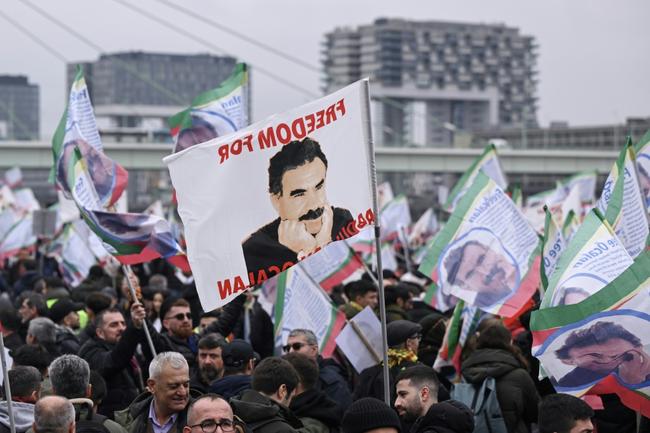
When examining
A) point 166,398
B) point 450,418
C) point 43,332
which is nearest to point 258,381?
point 166,398

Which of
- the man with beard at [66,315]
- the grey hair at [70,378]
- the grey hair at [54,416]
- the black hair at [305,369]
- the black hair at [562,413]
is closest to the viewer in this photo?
the grey hair at [54,416]

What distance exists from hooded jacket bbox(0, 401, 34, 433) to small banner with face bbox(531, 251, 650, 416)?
9.04ft

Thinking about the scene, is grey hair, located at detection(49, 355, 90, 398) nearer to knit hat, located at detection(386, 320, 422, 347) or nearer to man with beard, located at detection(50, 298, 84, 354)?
knit hat, located at detection(386, 320, 422, 347)

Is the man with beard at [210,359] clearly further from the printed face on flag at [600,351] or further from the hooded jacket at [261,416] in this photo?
the printed face on flag at [600,351]

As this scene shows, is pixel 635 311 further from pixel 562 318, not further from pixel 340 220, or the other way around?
pixel 340 220

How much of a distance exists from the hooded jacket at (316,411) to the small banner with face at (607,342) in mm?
1269

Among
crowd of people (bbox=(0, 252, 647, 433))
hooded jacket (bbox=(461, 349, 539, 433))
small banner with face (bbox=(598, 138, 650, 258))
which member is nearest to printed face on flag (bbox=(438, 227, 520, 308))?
crowd of people (bbox=(0, 252, 647, 433))

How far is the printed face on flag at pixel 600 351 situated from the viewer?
7.55 metres

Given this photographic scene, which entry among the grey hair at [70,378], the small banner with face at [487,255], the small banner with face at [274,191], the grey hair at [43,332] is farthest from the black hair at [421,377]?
the grey hair at [43,332]

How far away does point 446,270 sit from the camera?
1124 centimetres

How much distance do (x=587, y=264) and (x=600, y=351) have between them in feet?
2.52

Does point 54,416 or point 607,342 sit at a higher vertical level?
point 607,342

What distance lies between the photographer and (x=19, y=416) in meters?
7.87

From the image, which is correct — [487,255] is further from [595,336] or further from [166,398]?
[166,398]
